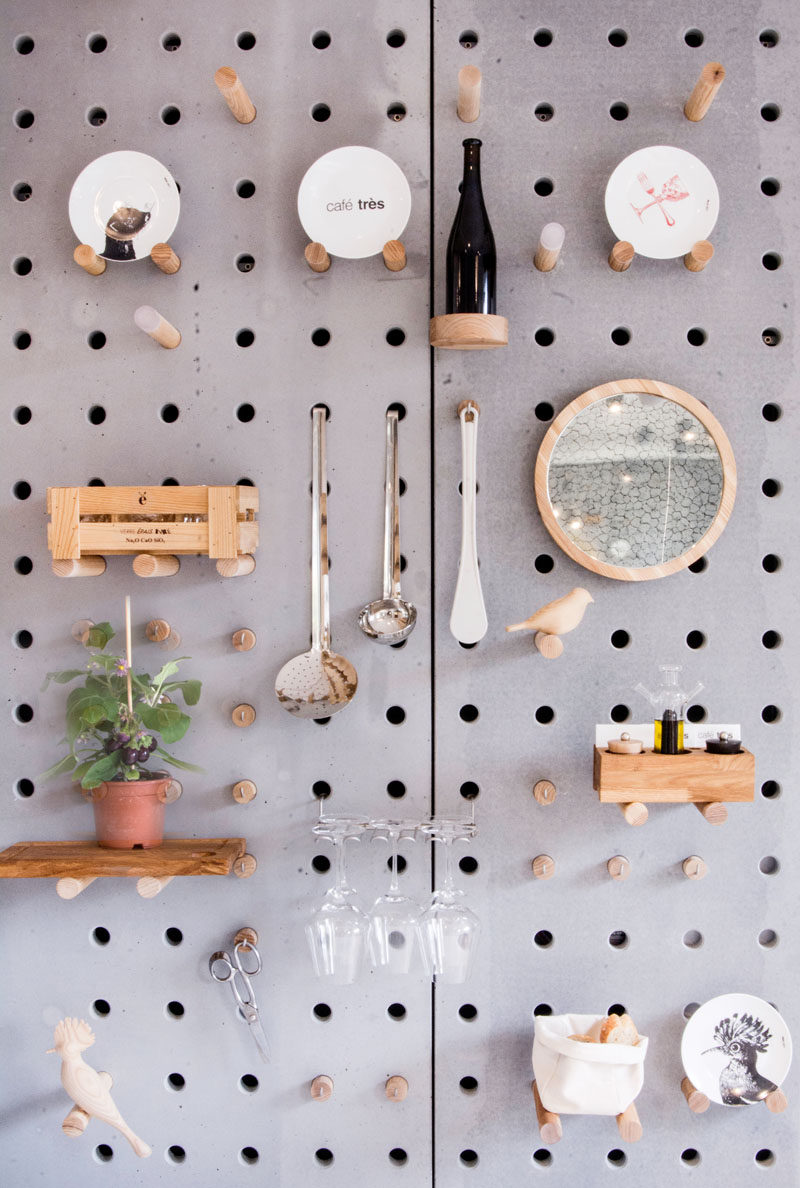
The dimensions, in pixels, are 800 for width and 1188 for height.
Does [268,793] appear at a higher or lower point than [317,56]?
lower

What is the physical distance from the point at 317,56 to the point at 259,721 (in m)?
1.23

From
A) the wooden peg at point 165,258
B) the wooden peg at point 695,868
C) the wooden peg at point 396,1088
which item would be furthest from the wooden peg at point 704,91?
the wooden peg at point 396,1088

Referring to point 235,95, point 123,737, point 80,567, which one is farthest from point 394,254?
point 123,737

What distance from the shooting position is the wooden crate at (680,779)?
1.38m

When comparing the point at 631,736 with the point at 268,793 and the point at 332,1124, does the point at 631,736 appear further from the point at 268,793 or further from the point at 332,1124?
the point at 332,1124

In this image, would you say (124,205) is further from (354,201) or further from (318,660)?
(318,660)

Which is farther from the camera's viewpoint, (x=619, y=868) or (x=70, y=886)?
(x=619, y=868)

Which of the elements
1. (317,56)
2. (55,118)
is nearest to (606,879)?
(317,56)

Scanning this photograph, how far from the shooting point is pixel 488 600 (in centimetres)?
152

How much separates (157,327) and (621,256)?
31.8 inches

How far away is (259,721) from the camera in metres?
1.55

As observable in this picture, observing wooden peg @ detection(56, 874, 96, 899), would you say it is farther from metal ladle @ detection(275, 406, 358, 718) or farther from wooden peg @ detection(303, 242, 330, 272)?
wooden peg @ detection(303, 242, 330, 272)

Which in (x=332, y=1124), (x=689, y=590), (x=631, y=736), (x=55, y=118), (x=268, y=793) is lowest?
(x=332, y=1124)

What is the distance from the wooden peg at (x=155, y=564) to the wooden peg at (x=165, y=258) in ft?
1.70
